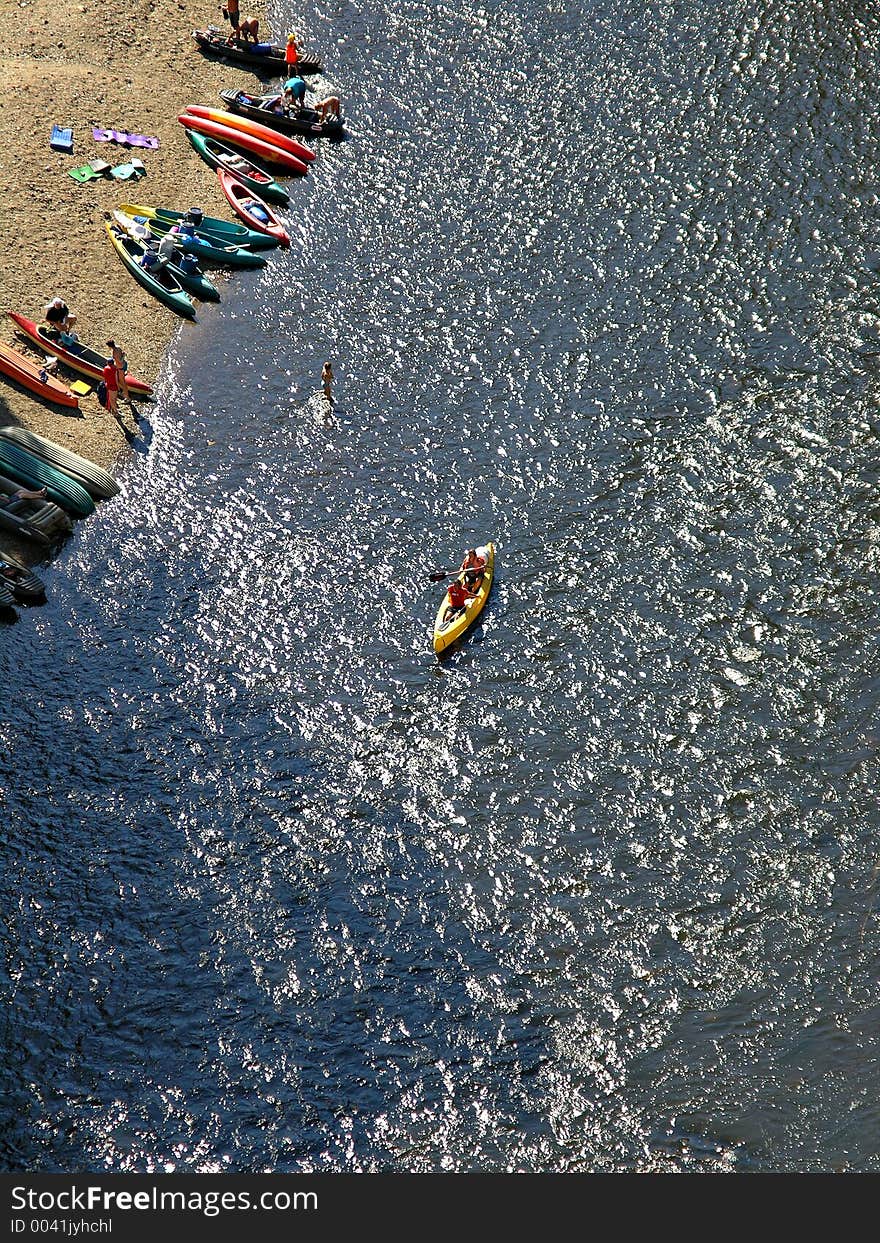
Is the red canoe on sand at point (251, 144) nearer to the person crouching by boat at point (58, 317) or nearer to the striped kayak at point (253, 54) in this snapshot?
the striped kayak at point (253, 54)

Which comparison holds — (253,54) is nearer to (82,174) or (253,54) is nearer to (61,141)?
(61,141)

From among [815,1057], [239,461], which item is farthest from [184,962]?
[239,461]

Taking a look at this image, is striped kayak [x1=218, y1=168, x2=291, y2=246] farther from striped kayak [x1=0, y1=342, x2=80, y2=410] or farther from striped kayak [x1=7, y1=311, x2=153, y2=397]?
striped kayak [x1=0, y1=342, x2=80, y2=410]

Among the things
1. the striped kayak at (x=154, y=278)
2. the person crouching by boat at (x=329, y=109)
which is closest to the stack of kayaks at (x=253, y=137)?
the person crouching by boat at (x=329, y=109)

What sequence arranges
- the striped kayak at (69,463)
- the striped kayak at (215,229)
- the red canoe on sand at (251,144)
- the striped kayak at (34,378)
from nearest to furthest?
the striped kayak at (69,463), the striped kayak at (34,378), the striped kayak at (215,229), the red canoe on sand at (251,144)

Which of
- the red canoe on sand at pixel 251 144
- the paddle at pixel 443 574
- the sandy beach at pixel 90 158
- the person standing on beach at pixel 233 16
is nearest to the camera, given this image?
the paddle at pixel 443 574

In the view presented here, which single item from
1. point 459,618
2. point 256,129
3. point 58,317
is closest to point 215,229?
point 256,129

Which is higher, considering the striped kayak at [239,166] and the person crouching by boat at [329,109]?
the person crouching by boat at [329,109]

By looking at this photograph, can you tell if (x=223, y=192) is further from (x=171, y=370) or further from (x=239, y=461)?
(x=239, y=461)
